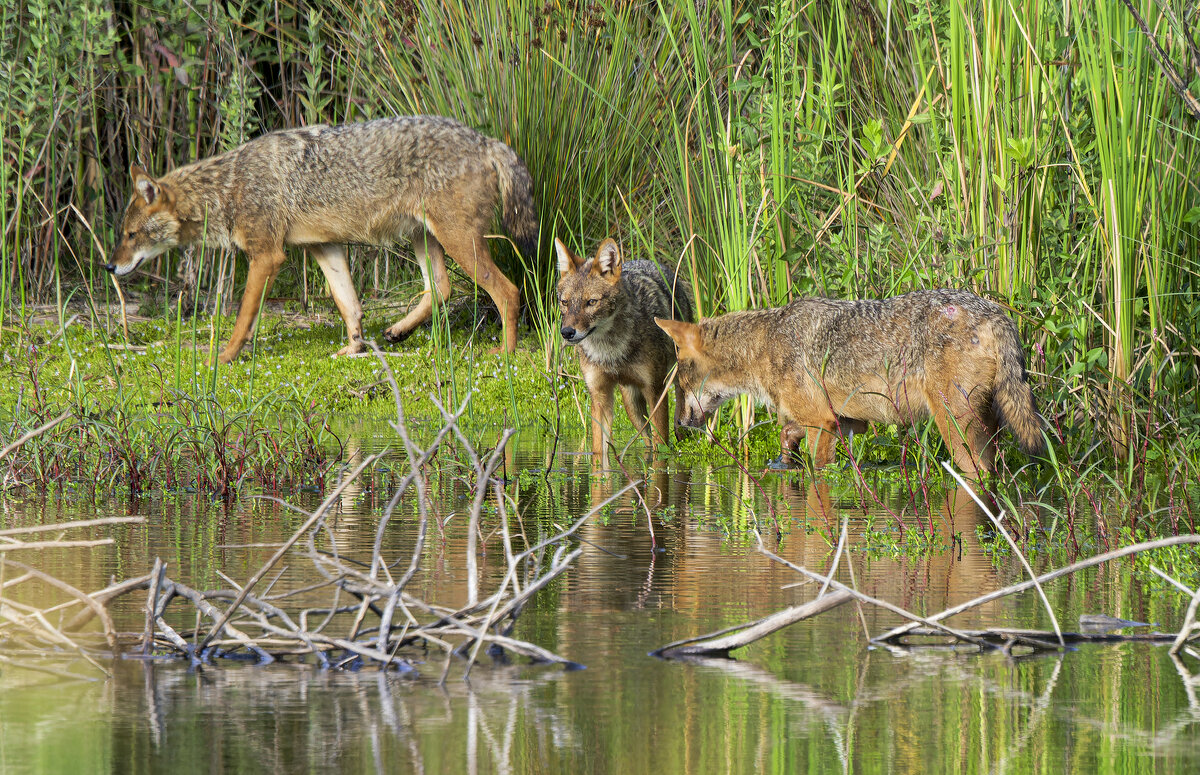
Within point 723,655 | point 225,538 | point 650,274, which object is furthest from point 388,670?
point 650,274

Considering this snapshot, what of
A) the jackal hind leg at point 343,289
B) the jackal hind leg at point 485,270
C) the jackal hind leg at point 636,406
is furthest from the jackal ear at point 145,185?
the jackal hind leg at point 636,406

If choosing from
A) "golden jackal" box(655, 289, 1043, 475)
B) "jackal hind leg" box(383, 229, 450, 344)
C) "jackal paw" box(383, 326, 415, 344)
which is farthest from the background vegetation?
"jackal paw" box(383, 326, 415, 344)

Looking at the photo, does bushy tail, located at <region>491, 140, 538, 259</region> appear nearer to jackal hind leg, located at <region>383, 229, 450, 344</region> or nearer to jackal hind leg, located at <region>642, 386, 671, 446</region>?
jackal hind leg, located at <region>383, 229, 450, 344</region>

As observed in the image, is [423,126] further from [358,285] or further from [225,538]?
[225,538]

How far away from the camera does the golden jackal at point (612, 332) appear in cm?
958

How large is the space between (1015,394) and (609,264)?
2.96 metres

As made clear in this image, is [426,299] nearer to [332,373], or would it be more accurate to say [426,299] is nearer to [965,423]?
[332,373]

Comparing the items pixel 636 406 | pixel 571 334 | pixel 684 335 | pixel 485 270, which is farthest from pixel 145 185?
pixel 684 335

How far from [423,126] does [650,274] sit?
13.7ft

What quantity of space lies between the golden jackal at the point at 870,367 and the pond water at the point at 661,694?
2.12 metres

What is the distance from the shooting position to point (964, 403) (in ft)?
25.5

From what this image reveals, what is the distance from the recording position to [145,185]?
13891 millimetres

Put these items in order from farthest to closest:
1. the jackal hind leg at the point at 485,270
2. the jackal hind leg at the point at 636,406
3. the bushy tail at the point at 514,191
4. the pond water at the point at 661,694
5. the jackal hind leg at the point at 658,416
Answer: the bushy tail at the point at 514,191
the jackal hind leg at the point at 485,270
the jackal hind leg at the point at 636,406
the jackal hind leg at the point at 658,416
the pond water at the point at 661,694

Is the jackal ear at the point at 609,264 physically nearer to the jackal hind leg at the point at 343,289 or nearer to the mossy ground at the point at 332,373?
the mossy ground at the point at 332,373
